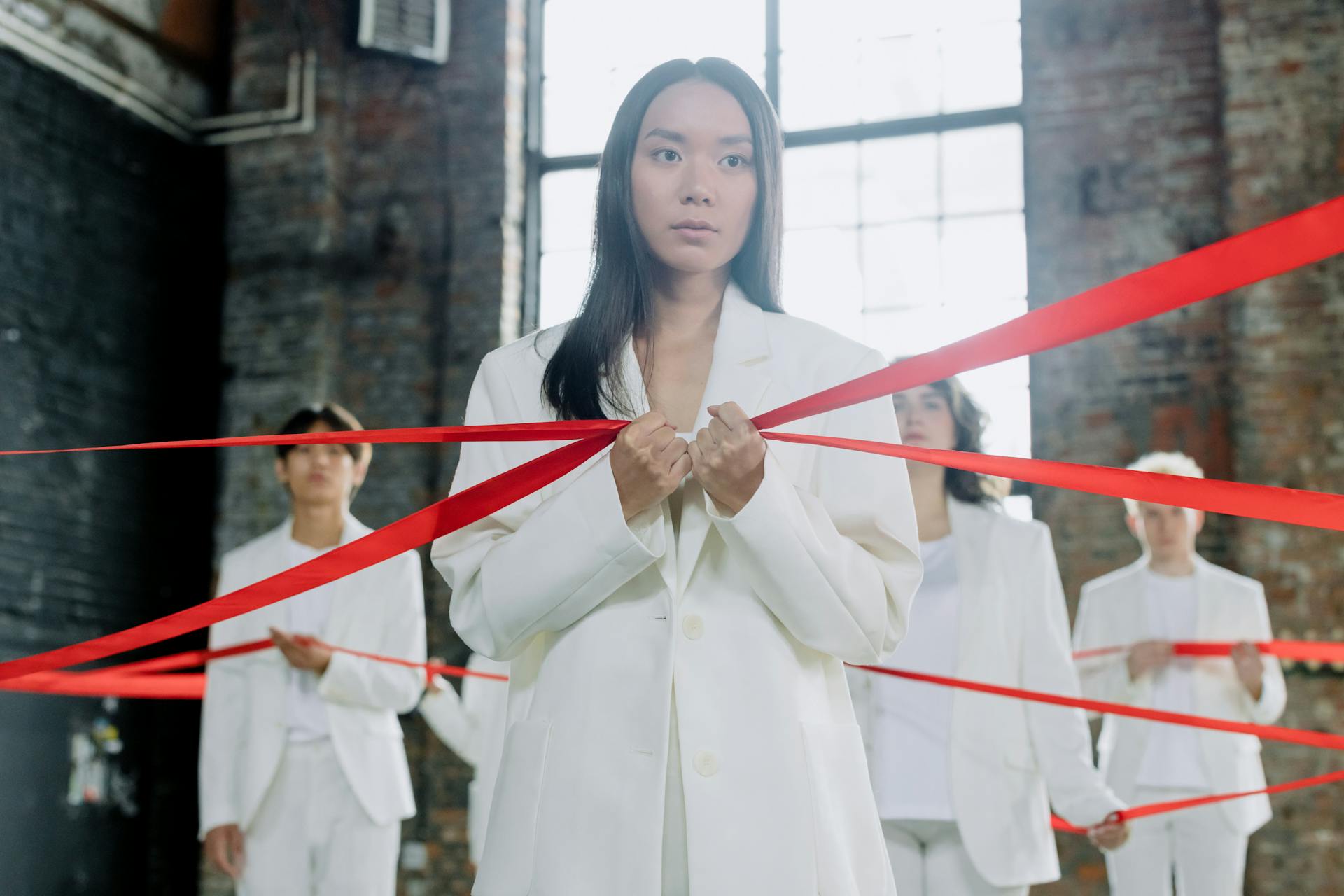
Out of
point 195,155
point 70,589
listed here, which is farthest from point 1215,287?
point 195,155

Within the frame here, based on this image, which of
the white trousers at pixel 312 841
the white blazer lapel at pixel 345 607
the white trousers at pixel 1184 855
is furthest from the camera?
the white trousers at pixel 1184 855

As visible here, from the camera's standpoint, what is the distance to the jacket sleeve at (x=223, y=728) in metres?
3.73

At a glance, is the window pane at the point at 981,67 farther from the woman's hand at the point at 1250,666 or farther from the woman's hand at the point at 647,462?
the woman's hand at the point at 647,462

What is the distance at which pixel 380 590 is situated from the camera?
403 cm

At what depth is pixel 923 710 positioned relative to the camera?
3.15 meters

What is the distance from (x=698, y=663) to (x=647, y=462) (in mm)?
235

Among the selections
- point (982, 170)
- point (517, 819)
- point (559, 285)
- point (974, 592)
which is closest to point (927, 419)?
point (974, 592)

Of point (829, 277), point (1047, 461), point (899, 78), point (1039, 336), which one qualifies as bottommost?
point (1047, 461)

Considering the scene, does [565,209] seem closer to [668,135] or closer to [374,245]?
[374,245]

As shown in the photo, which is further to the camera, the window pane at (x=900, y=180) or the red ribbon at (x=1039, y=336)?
the window pane at (x=900, y=180)

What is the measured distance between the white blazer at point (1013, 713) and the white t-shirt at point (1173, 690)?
3.75ft

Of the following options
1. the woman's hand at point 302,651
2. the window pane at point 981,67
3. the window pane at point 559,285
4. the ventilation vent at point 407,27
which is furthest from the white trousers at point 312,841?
the window pane at point 981,67

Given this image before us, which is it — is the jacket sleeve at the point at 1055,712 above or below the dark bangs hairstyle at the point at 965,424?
below

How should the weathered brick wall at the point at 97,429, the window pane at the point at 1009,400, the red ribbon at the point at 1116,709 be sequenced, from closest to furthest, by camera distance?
the red ribbon at the point at 1116,709 < the weathered brick wall at the point at 97,429 < the window pane at the point at 1009,400
